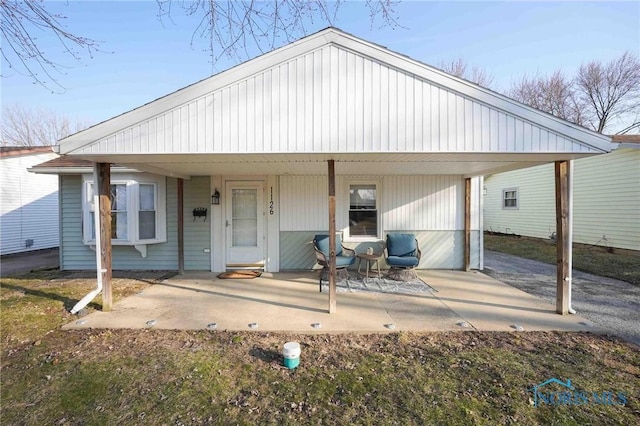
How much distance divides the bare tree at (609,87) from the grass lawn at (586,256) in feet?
44.4

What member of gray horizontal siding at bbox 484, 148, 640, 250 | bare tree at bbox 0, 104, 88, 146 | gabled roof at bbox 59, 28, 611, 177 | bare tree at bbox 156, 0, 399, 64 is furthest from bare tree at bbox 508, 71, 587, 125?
bare tree at bbox 0, 104, 88, 146

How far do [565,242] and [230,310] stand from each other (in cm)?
512

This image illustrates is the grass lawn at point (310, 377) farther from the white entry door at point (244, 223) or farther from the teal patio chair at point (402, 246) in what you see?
the white entry door at point (244, 223)

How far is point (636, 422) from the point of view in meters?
2.22

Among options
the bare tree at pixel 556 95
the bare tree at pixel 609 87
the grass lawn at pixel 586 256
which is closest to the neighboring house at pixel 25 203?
the grass lawn at pixel 586 256

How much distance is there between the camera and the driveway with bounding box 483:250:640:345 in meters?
4.01

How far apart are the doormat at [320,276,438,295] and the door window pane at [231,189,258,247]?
7.46ft

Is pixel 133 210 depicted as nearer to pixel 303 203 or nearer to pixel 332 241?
pixel 303 203

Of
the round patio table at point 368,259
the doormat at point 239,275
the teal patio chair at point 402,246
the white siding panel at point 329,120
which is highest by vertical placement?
the white siding panel at point 329,120

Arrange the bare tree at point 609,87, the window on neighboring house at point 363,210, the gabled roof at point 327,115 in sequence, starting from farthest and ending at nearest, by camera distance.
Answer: the bare tree at point 609,87 → the window on neighboring house at point 363,210 → the gabled roof at point 327,115

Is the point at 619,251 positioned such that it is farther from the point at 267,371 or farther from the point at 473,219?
the point at 267,371

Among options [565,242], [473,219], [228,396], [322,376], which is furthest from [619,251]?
[228,396]

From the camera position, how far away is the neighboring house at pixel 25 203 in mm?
9844

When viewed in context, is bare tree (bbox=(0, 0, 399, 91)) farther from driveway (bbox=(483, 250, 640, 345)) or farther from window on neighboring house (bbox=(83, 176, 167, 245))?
driveway (bbox=(483, 250, 640, 345))
